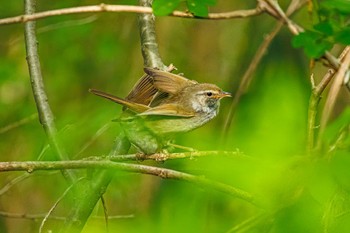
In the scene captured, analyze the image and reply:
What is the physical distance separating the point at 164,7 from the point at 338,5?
45 cm

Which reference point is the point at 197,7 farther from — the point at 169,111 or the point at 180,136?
the point at 169,111

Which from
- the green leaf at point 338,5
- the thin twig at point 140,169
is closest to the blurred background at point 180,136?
the thin twig at point 140,169

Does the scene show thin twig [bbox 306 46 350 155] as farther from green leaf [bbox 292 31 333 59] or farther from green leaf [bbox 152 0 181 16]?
green leaf [bbox 152 0 181 16]

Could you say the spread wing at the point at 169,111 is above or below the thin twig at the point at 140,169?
below

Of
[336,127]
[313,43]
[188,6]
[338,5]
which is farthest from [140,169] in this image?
[336,127]

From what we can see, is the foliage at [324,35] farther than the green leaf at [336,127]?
Yes

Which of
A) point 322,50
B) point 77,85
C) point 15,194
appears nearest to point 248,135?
point 322,50

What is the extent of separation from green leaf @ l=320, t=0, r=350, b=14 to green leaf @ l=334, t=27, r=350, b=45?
0.33 ft

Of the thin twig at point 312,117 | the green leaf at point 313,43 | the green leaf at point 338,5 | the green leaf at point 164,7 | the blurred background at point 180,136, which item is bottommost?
the blurred background at point 180,136

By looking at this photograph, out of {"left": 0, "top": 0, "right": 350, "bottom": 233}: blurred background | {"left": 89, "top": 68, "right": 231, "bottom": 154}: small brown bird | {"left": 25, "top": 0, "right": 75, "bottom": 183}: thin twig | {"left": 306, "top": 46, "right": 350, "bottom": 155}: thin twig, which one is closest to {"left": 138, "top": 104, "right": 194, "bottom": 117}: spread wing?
{"left": 89, "top": 68, "right": 231, "bottom": 154}: small brown bird

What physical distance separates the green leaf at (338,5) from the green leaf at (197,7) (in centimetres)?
43

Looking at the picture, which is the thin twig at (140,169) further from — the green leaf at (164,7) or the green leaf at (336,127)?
the green leaf at (164,7)

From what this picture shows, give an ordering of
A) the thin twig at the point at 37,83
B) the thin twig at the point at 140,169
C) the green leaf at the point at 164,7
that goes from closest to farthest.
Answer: the thin twig at the point at 140,169 → the green leaf at the point at 164,7 → the thin twig at the point at 37,83

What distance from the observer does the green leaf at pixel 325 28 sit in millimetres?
1542
